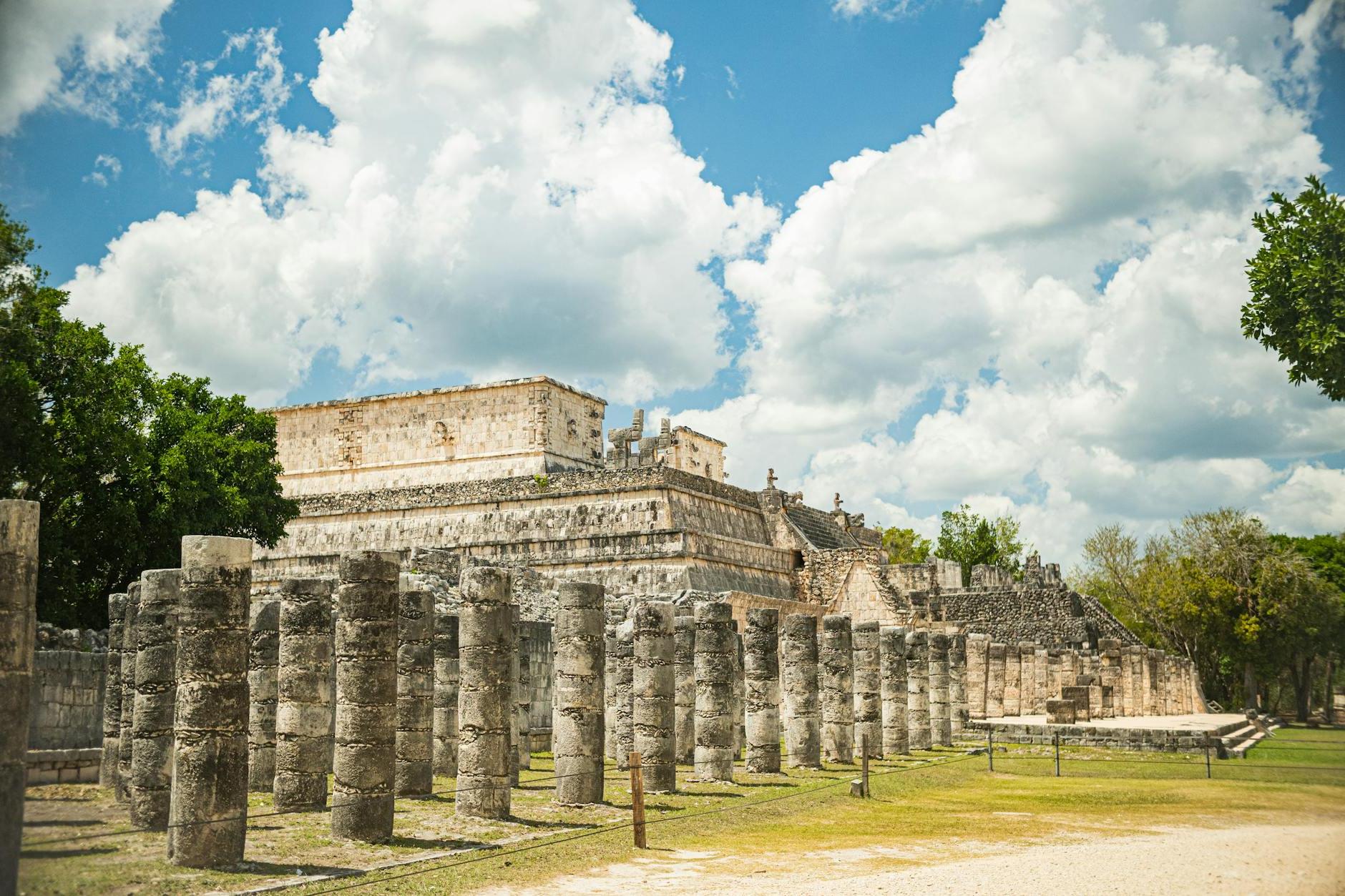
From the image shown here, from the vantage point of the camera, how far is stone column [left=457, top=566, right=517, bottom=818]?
11.2 metres

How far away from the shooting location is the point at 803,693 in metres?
17.0

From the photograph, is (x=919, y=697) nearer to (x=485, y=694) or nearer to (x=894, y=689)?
(x=894, y=689)

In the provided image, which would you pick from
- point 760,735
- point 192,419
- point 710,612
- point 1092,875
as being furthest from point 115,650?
point 192,419

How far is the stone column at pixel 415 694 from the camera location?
12773 millimetres

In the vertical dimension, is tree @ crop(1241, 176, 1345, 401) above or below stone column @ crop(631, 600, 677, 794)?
above

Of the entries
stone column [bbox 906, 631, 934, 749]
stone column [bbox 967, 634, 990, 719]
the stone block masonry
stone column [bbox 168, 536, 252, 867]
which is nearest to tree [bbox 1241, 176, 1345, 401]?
stone column [bbox 168, 536, 252, 867]

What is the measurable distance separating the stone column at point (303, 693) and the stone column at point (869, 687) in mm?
9055

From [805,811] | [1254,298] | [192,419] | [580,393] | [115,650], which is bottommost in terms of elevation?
[805,811]

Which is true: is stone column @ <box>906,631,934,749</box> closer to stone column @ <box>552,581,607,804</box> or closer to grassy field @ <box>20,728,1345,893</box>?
grassy field @ <box>20,728,1345,893</box>

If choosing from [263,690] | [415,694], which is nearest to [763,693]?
[415,694]

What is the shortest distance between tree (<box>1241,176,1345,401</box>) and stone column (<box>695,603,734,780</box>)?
9.28 m

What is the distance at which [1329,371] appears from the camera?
19.7 ft

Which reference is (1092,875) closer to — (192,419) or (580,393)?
(192,419)

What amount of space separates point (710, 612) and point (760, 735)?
2070 millimetres
